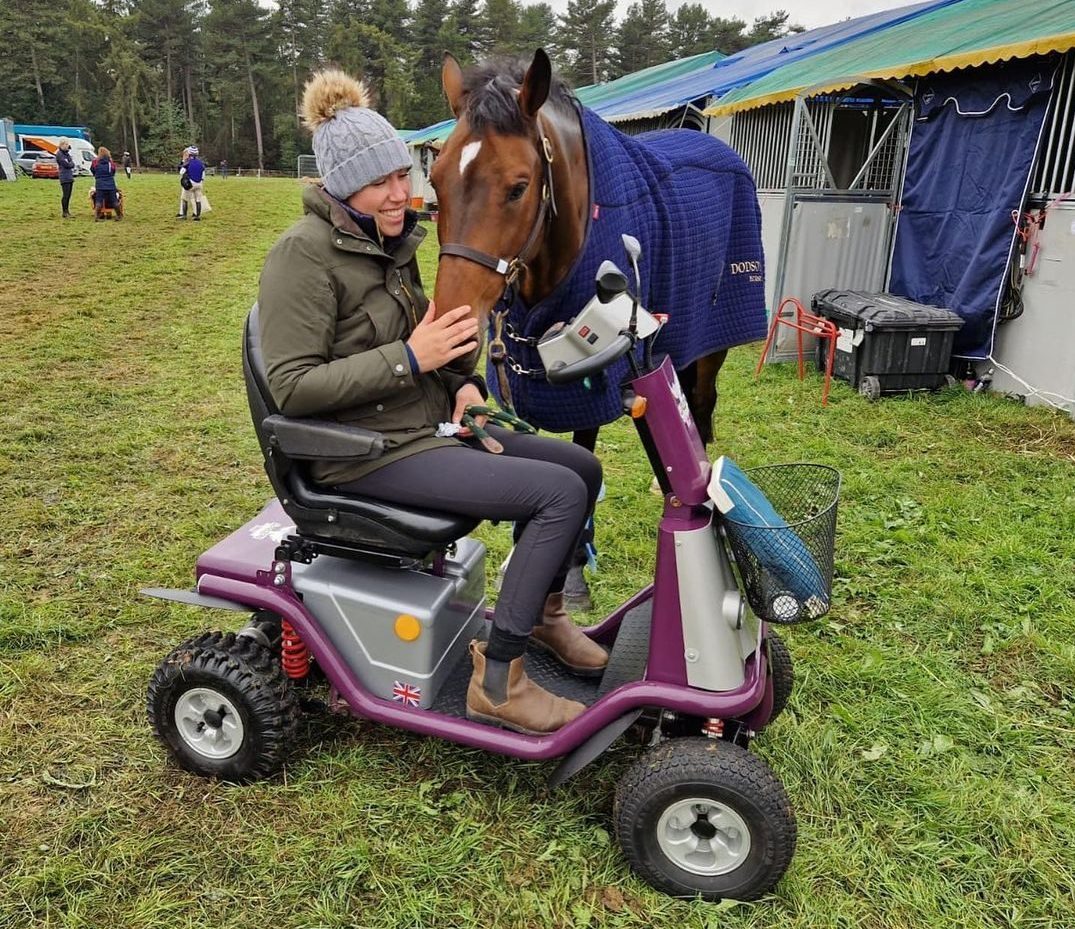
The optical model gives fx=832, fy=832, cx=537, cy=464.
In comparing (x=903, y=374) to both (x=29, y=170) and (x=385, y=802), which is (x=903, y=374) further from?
(x=29, y=170)

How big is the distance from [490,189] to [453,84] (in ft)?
1.80

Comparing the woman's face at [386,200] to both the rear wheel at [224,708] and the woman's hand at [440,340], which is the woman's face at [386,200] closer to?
the woman's hand at [440,340]

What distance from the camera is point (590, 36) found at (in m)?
60.0

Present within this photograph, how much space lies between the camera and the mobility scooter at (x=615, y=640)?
201 centimetres

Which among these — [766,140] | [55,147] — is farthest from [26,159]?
[766,140]

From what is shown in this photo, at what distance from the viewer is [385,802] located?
235 centimetres

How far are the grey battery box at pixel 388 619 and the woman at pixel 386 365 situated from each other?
0.48 feet

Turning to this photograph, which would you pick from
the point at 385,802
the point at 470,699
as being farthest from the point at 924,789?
the point at 385,802

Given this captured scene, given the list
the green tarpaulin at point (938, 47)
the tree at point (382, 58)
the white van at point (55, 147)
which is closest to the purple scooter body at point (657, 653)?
the green tarpaulin at point (938, 47)

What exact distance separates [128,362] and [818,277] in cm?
635

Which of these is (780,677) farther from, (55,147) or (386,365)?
(55,147)

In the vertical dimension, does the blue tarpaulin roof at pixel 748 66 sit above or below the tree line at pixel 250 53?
below

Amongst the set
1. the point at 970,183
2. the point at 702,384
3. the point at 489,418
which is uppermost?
the point at 970,183

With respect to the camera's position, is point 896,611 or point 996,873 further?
point 896,611
